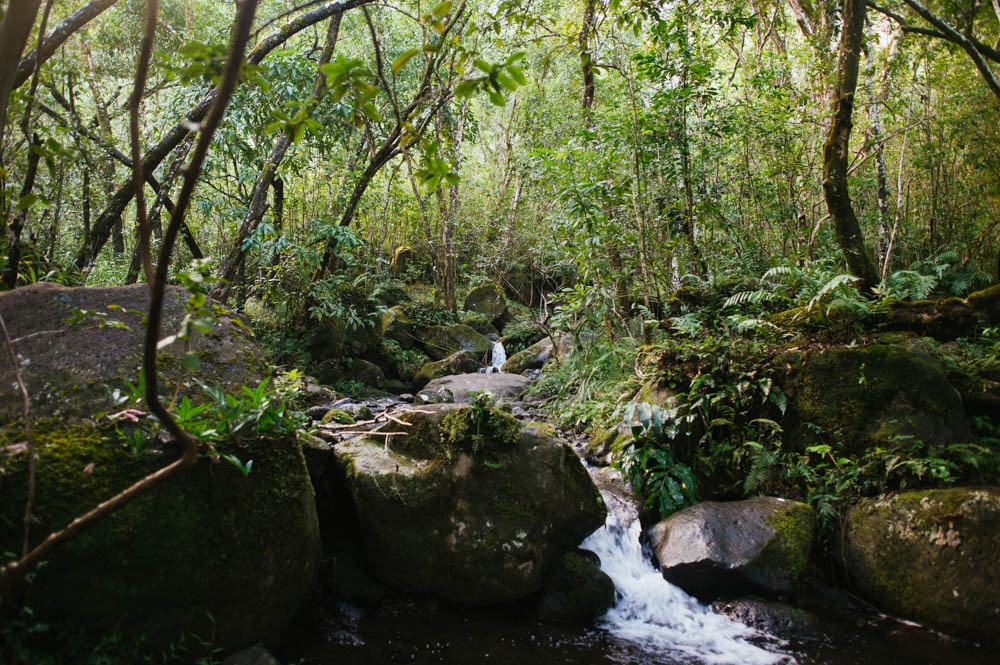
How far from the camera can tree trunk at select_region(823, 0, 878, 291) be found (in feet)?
17.8

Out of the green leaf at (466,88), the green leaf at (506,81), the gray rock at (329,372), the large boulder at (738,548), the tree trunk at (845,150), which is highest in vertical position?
the tree trunk at (845,150)

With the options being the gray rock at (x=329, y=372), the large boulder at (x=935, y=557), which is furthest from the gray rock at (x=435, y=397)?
the large boulder at (x=935, y=557)

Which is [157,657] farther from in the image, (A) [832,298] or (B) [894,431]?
(A) [832,298]

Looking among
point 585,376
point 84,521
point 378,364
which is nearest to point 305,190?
point 378,364

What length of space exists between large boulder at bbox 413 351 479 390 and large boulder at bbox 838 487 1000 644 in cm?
737

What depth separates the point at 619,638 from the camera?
3666 mm

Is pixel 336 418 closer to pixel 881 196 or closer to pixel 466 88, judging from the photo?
pixel 466 88

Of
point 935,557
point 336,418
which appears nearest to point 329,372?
point 336,418

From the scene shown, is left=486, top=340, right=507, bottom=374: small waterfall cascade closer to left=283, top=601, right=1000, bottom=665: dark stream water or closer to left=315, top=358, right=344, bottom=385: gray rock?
left=315, top=358, right=344, bottom=385: gray rock

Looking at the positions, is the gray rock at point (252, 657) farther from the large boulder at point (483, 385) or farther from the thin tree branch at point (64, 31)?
the large boulder at point (483, 385)

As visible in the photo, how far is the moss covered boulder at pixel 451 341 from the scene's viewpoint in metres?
11.7

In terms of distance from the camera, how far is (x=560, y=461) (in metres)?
4.13

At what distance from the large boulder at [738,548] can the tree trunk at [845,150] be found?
2952 mm

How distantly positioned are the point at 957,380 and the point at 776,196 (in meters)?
3.88
